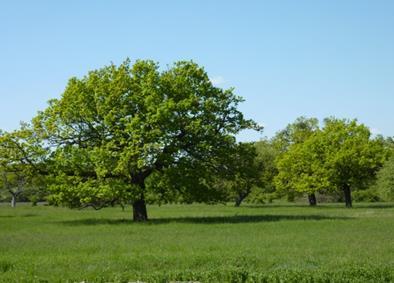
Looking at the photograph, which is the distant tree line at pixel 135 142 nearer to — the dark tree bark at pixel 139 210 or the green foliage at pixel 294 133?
the dark tree bark at pixel 139 210

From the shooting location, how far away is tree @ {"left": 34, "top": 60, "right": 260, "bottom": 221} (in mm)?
39375

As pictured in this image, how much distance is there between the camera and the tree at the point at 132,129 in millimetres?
39375

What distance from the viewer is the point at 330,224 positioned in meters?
36.0

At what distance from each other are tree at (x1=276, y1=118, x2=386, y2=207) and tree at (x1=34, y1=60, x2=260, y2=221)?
31.8 m

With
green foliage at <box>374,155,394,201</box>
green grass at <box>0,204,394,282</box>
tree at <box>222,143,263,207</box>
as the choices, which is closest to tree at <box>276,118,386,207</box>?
green foliage at <box>374,155,394,201</box>

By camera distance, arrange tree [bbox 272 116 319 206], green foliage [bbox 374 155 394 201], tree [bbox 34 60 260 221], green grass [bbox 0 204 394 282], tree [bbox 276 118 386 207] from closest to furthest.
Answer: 1. green grass [bbox 0 204 394 282]
2. tree [bbox 34 60 260 221]
3. green foliage [bbox 374 155 394 201]
4. tree [bbox 276 118 386 207]
5. tree [bbox 272 116 319 206]

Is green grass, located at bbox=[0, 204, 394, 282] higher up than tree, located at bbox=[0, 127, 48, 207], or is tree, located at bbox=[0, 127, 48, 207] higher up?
tree, located at bbox=[0, 127, 48, 207]

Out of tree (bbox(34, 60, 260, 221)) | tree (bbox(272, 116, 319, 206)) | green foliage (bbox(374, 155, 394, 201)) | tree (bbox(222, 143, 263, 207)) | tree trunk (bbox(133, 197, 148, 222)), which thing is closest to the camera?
tree (bbox(34, 60, 260, 221))

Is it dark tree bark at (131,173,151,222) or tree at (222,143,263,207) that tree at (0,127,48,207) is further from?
tree at (222,143,263,207)

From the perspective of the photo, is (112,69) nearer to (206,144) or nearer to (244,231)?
(206,144)

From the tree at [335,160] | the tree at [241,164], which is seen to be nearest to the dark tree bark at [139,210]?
the tree at [241,164]

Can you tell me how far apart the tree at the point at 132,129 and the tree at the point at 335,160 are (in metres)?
31.8

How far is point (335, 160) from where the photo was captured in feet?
233

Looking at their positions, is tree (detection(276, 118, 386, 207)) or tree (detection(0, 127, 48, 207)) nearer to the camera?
tree (detection(0, 127, 48, 207))
